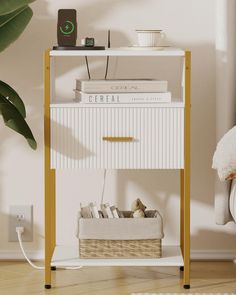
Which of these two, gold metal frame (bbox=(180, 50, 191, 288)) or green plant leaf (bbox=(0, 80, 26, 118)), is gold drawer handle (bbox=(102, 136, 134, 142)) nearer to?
gold metal frame (bbox=(180, 50, 191, 288))

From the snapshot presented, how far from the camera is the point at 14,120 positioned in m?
2.88

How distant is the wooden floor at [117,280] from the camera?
114 inches

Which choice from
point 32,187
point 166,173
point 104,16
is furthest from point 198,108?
point 32,187

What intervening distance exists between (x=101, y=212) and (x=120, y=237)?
17 cm

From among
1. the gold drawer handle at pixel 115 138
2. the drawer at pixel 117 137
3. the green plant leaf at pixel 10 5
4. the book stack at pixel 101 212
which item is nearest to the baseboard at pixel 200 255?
the book stack at pixel 101 212

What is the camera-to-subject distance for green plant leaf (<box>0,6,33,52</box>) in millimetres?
3023

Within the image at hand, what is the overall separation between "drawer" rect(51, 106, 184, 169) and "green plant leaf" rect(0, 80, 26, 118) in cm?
21

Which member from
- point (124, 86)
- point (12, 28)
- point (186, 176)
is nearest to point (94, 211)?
point (186, 176)

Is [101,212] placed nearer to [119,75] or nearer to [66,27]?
[119,75]

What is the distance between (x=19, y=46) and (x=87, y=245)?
0.87 meters

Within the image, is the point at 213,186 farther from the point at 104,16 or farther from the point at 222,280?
the point at 104,16

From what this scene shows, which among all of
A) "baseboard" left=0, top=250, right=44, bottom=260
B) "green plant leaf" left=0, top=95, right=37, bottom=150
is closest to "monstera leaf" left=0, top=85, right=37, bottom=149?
"green plant leaf" left=0, top=95, right=37, bottom=150

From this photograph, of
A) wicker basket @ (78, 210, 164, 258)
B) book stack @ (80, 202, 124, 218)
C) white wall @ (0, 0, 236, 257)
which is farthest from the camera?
white wall @ (0, 0, 236, 257)

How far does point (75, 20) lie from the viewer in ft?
9.86
